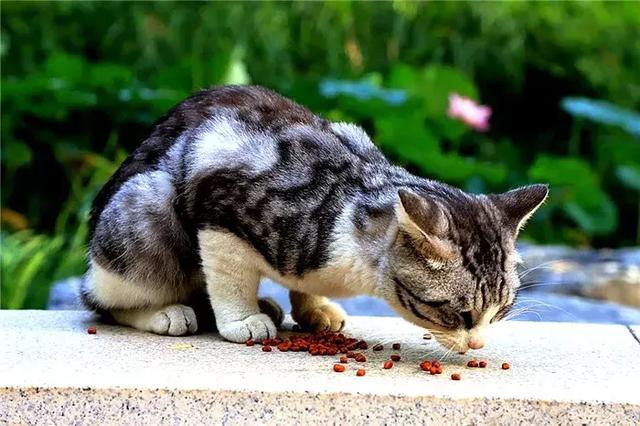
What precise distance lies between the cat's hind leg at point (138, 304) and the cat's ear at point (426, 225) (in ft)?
2.99

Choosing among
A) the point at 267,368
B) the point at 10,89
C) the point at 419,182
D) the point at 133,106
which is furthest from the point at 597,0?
the point at 267,368

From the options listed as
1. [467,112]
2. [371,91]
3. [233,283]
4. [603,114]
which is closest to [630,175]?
[603,114]

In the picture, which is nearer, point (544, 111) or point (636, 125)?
point (636, 125)

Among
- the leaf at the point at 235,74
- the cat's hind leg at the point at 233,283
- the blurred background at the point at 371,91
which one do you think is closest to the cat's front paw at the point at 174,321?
the cat's hind leg at the point at 233,283

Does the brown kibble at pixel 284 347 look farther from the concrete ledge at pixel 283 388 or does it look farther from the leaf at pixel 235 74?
the leaf at pixel 235 74

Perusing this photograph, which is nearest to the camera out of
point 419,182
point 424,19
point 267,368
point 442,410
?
point 442,410

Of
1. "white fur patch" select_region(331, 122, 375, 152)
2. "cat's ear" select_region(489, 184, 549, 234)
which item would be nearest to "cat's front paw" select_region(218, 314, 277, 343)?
"white fur patch" select_region(331, 122, 375, 152)

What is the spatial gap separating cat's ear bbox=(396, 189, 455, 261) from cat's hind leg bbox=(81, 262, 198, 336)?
911 millimetres

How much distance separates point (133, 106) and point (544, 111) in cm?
324

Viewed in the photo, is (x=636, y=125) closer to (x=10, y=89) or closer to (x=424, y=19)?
(x=424, y=19)

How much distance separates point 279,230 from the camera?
327 centimetres

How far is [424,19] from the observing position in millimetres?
8203

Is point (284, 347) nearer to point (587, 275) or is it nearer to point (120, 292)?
point (120, 292)

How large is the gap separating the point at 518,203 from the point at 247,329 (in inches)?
36.4
